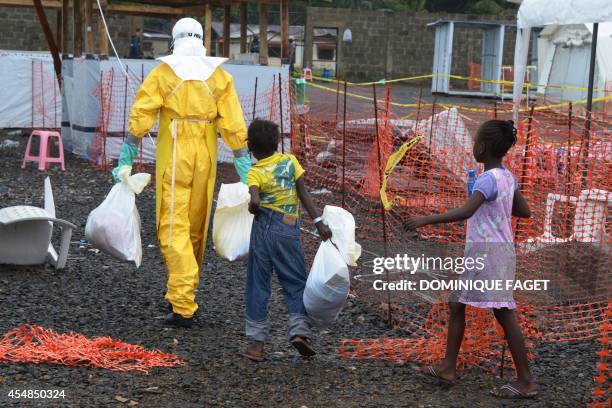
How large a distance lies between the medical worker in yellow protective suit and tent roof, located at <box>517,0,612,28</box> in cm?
383

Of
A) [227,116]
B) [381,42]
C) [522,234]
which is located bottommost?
[522,234]

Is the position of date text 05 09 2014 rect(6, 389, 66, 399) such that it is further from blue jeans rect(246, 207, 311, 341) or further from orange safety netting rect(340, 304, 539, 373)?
orange safety netting rect(340, 304, 539, 373)

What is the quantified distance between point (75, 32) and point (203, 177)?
12.0 metres

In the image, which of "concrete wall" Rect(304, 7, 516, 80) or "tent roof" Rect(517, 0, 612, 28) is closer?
"tent roof" Rect(517, 0, 612, 28)

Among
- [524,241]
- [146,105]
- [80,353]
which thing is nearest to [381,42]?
[524,241]

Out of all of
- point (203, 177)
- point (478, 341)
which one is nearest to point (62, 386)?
point (203, 177)

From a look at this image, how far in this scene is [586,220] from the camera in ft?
24.4

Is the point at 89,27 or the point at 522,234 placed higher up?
the point at 89,27

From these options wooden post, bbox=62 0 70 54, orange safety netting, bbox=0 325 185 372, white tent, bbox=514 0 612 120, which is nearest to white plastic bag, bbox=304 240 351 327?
orange safety netting, bbox=0 325 185 372

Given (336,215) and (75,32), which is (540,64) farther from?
(336,215)

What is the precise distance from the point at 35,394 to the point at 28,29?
29110 millimetres

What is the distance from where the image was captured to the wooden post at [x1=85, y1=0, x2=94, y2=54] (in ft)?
52.4

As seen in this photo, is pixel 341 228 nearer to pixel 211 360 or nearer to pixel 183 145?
pixel 211 360

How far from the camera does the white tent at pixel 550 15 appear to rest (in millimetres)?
8180
